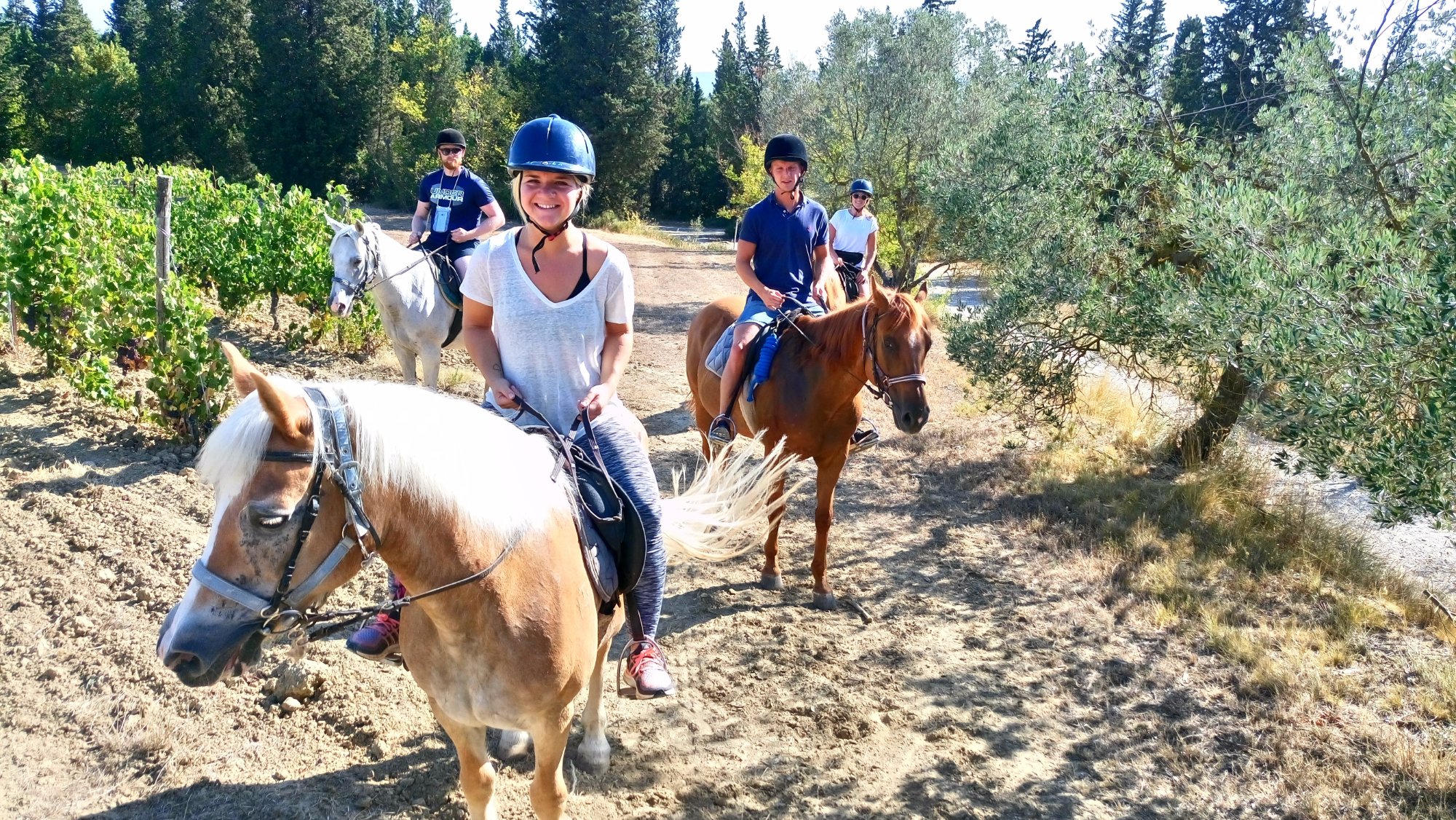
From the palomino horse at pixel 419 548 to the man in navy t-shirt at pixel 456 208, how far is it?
657 centimetres

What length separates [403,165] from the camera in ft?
127

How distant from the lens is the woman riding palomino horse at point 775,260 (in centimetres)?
555

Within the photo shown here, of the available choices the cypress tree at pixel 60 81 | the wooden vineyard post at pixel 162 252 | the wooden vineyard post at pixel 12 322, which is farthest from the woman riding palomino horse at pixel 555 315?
the cypress tree at pixel 60 81

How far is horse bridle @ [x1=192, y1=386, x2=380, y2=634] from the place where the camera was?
1782 millimetres

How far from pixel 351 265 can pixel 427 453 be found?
255 inches

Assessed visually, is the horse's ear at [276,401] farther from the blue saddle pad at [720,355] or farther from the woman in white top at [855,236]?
the woman in white top at [855,236]

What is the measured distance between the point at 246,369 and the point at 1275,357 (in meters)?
4.64

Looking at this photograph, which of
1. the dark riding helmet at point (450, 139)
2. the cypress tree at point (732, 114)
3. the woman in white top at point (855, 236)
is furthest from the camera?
the cypress tree at point (732, 114)

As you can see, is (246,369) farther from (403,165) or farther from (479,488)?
(403,165)

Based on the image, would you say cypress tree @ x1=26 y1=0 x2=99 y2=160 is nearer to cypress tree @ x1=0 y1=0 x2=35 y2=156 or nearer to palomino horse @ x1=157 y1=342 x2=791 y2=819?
cypress tree @ x1=0 y1=0 x2=35 y2=156

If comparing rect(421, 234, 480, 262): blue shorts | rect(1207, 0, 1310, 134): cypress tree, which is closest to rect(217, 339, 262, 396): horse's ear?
rect(1207, 0, 1310, 134): cypress tree

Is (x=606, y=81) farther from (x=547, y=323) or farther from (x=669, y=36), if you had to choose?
(x=669, y=36)

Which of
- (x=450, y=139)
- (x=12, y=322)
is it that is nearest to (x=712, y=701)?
(x=450, y=139)

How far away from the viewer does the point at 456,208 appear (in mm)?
8609
